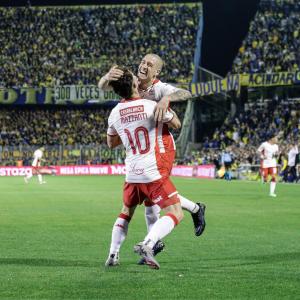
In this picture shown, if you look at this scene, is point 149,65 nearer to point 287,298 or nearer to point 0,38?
point 287,298

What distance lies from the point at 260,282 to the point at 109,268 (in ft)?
6.47

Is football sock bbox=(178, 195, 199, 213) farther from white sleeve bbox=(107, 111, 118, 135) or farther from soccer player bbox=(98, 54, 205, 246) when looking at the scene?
white sleeve bbox=(107, 111, 118, 135)

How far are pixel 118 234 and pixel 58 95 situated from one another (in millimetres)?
51246

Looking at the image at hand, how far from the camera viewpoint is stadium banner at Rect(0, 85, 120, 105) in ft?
194

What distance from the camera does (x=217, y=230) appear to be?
14430 millimetres

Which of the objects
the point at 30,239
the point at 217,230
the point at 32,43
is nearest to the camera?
the point at 30,239

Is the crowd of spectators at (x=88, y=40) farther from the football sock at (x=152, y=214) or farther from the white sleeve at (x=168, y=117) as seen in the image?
the white sleeve at (x=168, y=117)

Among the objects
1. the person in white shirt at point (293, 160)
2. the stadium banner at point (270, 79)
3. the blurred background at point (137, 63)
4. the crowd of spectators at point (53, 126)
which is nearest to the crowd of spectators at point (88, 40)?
the blurred background at point (137, 63)

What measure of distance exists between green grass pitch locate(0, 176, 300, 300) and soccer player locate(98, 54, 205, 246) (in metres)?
0.63

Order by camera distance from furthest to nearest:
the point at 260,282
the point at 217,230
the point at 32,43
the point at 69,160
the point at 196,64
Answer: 1. the point at 32,43
2. the point at 196,64
3. the point at 69,160
4. the point at 217,230
5. the point at 260,282

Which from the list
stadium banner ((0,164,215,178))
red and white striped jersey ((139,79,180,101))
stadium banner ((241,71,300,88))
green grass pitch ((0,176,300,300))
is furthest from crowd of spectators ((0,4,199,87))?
red and white striped jersey ((139,79,180,101))

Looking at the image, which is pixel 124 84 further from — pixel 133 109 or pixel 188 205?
pixel 188 205

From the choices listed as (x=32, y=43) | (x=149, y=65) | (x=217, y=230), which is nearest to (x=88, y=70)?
(x=32, y=43)

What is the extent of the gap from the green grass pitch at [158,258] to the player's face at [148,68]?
90.7 inches
